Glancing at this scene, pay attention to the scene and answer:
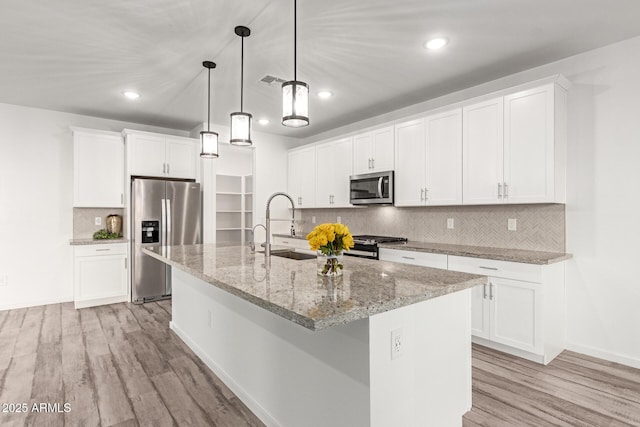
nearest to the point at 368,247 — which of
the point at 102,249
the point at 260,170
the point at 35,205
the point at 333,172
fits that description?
the point at 333,172

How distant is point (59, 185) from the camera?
4750 mm

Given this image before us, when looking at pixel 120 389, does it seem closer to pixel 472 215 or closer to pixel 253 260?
pixel 253 260

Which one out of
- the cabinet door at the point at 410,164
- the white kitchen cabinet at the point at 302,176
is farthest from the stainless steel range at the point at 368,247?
the white kitchen cabinet at the point at 302,176

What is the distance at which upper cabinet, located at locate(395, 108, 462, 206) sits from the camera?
11.8 ft

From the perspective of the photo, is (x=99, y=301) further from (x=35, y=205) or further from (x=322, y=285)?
(x=322, y=285)

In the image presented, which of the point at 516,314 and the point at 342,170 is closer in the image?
the point at 516,314

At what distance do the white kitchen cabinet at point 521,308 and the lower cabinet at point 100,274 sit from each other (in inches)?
174

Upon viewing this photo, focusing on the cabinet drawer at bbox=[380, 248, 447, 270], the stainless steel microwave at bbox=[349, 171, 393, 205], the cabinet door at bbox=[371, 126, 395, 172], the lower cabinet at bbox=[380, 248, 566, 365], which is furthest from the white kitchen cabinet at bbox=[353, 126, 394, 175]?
the lower cabinet at bbox=[380, 248, 566, 365]

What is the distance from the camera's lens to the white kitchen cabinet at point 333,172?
16.2 feet

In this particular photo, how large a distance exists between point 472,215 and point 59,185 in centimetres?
536

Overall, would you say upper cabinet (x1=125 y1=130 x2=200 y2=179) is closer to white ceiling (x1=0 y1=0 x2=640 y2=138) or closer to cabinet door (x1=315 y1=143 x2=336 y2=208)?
white ceiling (x1=0 y1=0 x2=640 y2=138)

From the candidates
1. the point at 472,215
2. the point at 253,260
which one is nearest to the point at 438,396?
the point at 253,260

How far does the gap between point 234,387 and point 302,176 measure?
12.6 feet

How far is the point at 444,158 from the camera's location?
3.71 meters
